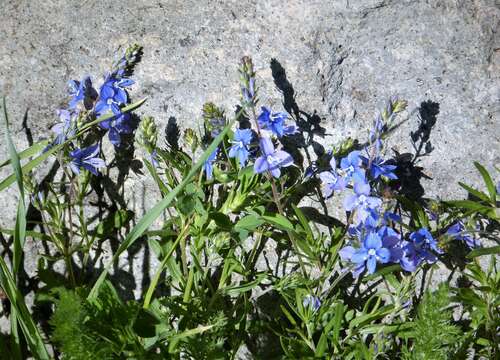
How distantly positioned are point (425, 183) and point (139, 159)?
1513mm

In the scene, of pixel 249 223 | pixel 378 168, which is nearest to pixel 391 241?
pixel 378 168

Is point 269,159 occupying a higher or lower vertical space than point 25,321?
higher

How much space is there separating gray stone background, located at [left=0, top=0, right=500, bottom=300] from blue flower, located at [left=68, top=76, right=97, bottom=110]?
56 millimetres

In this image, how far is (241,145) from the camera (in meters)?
3.06

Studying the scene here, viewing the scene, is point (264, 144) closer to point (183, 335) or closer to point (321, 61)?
point (321, 61)

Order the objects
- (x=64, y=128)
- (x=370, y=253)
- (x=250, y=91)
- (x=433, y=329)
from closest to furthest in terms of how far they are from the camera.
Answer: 1. (x=433, y=329)
2. (x=250, y=91)
3. (x=370, y=253)
4. (x=64, y=128)

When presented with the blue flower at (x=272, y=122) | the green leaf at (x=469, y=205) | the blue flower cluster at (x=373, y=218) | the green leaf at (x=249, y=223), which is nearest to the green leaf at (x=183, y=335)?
the green leaf at (x=249, y=223)

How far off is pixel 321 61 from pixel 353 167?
69cm

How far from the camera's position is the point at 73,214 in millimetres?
3541

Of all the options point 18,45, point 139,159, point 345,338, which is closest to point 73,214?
point 139,159

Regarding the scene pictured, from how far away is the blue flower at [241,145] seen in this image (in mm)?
3016

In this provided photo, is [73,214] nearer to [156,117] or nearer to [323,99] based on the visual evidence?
[156,117]

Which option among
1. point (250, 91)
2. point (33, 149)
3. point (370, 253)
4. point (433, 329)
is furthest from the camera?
point (33, 149)

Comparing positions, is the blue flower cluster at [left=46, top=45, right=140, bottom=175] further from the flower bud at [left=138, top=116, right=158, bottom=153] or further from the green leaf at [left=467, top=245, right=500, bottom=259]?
the green leaf at [left=467, top=245, right=500, bottom=259]
